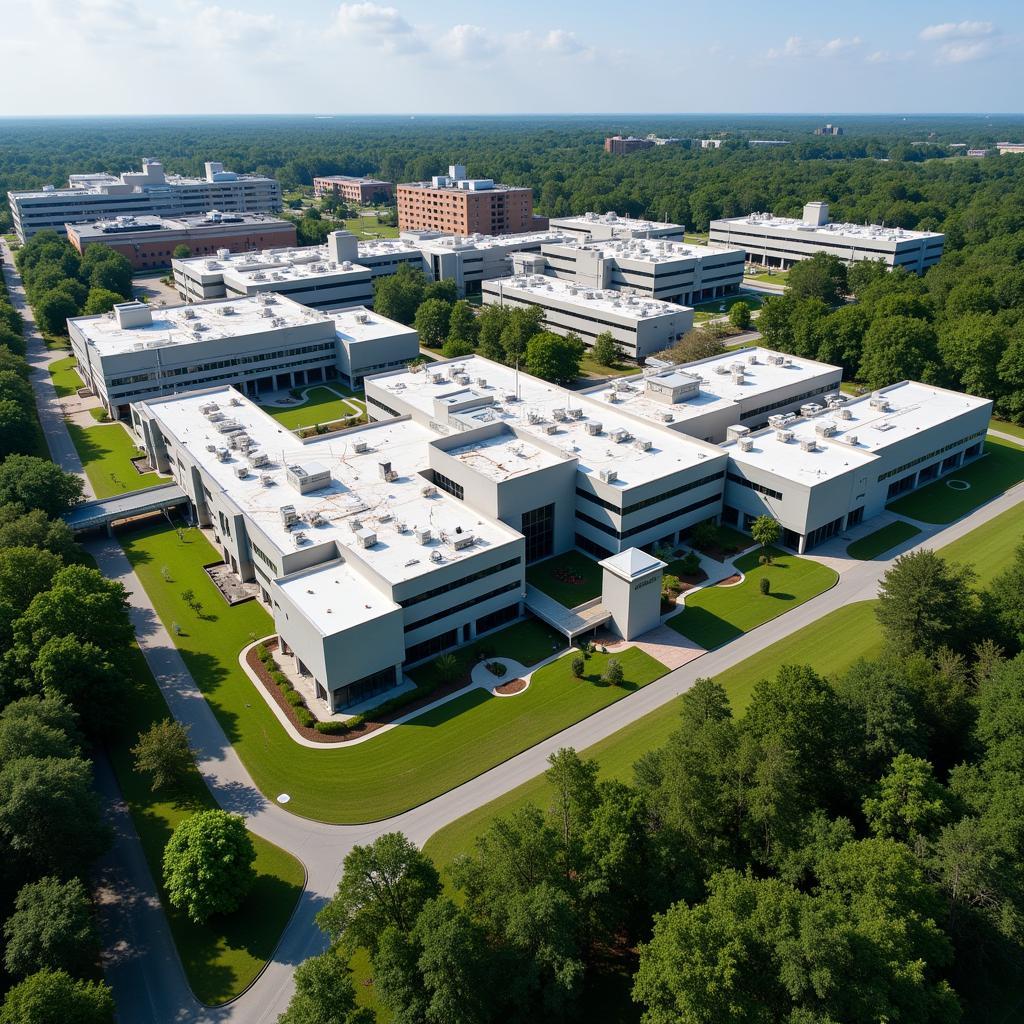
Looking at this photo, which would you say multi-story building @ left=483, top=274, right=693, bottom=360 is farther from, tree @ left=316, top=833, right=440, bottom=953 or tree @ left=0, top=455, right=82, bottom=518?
tree @ left=316, top=833, right=440, bottom=953

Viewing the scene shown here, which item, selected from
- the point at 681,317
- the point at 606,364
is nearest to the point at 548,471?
the point at 606,364

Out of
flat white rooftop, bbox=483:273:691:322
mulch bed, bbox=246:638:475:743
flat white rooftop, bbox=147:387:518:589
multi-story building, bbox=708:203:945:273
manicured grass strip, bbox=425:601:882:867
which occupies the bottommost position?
mulch bed, bbox=246:638:475:743

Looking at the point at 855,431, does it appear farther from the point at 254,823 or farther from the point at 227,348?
the point at 227,348

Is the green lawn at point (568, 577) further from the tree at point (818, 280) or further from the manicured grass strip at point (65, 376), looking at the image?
the tree at point (818, 280)

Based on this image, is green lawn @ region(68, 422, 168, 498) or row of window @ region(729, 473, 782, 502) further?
green lawn @ region(68, 422, 168, 498)

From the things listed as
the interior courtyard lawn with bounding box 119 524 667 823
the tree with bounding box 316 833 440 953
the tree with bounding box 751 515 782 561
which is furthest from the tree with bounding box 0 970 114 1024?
the tree with bounding box 751 515 782 561

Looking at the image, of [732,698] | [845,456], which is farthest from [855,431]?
[732,698]
